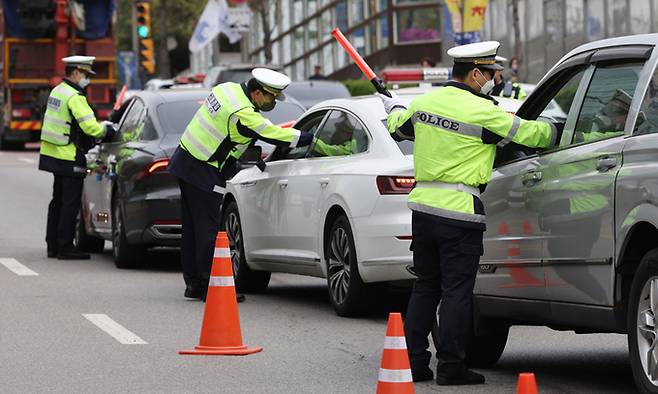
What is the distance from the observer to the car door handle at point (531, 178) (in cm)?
848

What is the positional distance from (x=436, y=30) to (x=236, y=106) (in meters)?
46.2

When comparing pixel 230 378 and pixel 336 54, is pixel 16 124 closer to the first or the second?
pixel 336 54

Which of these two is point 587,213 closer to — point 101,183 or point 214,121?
point 214,121

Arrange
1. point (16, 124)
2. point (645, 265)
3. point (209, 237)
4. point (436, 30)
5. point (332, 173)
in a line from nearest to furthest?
point (645, 265) < point (332, 173) < point (209, 237) < point (16, 124) < point (436, 30)

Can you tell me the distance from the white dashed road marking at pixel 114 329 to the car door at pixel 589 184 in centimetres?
328

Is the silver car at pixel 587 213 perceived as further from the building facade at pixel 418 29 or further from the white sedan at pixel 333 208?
the building facade at pixel 418 29

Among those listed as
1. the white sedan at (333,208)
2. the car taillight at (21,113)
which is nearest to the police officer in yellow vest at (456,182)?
the white sedan at (333,208)

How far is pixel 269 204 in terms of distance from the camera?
13117mm

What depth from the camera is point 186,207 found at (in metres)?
13.1

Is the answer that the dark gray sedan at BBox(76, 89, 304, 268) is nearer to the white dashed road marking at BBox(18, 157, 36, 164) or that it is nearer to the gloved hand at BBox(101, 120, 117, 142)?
the gloved hand at BBox(101, 120, 117, 142)

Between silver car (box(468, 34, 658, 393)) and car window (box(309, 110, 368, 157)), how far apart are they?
2909mm

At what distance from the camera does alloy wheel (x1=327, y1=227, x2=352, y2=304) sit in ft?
38.4

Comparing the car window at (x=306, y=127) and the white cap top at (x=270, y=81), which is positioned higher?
the white cap top at (x=270, y=81)

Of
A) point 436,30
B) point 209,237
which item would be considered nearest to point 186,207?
point 209,237
